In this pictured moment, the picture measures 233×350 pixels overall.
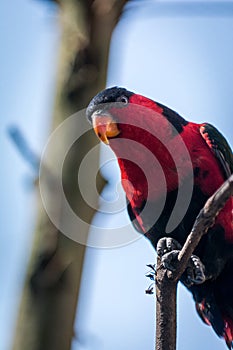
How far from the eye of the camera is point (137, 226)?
10.7 ft

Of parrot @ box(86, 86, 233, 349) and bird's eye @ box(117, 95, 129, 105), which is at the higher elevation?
bird's eye @ box(117, 95, 129, 105)

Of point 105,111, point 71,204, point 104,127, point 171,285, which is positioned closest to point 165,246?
point 171,285

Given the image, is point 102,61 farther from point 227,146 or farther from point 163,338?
point 163,338

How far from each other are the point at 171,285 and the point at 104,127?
1.06 m

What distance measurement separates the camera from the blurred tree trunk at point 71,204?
285cm

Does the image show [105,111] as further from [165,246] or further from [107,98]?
[165,246]

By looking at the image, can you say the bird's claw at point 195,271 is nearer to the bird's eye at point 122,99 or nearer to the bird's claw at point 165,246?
the bird's claw at point 165,246

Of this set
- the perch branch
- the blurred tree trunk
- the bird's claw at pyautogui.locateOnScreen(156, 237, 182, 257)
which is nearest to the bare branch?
the perch branch

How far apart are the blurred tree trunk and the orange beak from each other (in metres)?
0.11

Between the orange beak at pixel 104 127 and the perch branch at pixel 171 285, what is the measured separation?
89cm

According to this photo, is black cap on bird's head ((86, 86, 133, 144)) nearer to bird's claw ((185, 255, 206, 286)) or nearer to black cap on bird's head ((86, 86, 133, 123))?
black cap on bird's head ((86, 86, 133, 123))

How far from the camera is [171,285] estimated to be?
2.20 m

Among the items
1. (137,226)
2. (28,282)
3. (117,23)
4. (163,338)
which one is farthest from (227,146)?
(163,338)

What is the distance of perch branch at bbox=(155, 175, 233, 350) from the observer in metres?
1.93
